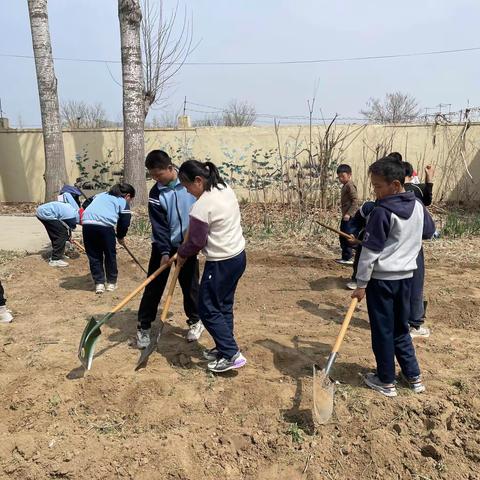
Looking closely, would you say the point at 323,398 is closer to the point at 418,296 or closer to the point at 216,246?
the point at 216,246

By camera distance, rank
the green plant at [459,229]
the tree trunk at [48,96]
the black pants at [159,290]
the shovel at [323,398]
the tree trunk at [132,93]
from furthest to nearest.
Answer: the tree trunk at [48,96]
the tree trunk at [132,93]
the green plant at [459,229]
the black pants at [159,290]
the shovel at [323,398]

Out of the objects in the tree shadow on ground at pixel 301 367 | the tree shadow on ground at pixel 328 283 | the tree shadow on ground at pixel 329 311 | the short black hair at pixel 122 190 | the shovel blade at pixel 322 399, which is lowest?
the tree shadow on ground at pixel 328 283

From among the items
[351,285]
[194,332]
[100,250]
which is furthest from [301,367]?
[100,250]

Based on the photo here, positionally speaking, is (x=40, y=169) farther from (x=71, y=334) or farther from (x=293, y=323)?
(x=293, y=323)

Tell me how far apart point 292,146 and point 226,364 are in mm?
8408

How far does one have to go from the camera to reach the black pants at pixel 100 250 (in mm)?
5098

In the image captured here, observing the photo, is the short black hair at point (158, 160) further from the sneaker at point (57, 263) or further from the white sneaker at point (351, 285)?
the sneaker at point (57, 263)

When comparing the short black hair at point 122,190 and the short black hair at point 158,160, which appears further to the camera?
the short black hair at point 122,190

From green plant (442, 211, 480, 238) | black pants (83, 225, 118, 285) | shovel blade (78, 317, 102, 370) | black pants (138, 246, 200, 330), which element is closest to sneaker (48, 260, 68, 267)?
black pants (83, 225, 118, 285)

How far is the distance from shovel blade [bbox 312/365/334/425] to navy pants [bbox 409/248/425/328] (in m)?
1.35

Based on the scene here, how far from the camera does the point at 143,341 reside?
12.3ft

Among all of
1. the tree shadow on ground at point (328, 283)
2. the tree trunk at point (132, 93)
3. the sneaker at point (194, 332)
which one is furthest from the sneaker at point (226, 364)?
the tree trunk at point (132, 93)

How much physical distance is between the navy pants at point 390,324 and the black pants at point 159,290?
4.84ft

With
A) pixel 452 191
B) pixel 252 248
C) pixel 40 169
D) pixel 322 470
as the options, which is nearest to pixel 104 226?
pixel 252 248
